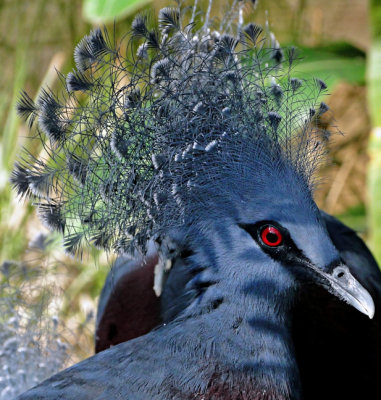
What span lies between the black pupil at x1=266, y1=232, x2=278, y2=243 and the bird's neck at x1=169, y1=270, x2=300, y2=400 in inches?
3.7

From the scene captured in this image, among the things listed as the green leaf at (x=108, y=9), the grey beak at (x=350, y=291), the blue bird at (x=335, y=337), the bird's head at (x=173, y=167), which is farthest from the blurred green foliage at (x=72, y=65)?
the grey beak at (x=350, y=291)

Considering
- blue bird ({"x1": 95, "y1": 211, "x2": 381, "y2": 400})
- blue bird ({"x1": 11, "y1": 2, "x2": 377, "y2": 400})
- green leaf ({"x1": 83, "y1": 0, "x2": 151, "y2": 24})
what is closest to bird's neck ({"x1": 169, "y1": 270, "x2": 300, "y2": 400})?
blue bird ({"x1": 11, "y1": 2, "x2": 377, "y2": 400})

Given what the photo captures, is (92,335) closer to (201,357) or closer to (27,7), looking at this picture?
(201,357)

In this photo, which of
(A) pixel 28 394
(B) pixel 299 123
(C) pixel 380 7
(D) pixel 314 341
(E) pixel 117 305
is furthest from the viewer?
(C) pixel 380 7

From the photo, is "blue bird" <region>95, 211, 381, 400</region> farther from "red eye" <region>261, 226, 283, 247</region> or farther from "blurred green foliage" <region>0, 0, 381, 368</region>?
"blurred green foliage" <region>0, 0, 381, 368</region>

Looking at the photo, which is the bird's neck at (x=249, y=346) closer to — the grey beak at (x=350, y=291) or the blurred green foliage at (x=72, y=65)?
the grey beak at (x=350, y=291)

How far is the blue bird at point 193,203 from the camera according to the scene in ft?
4.10

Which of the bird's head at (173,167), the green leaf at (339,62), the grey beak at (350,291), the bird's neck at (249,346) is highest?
the green leaf at (339,62)

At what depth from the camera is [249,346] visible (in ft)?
4.21

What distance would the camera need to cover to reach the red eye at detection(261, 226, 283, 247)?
1.27 meters

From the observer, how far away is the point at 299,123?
148 centimetres

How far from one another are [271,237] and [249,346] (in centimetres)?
22

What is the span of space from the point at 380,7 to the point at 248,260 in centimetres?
187

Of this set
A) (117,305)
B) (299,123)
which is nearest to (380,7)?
(299,123)
